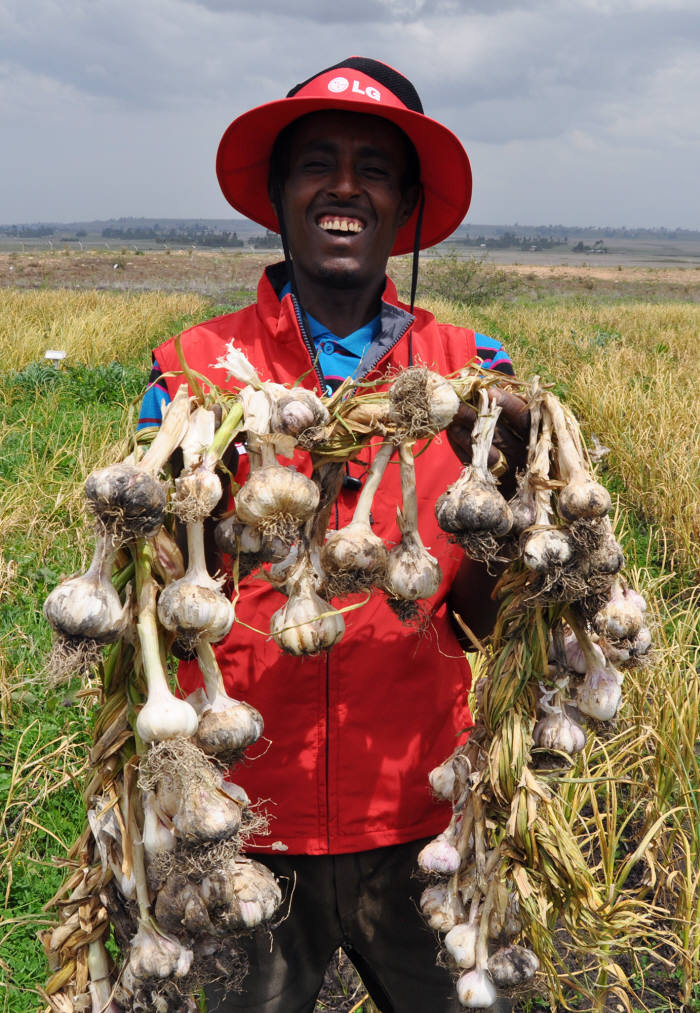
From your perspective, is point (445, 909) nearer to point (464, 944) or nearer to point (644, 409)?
point (464, 944)

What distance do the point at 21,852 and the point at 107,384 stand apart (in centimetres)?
581

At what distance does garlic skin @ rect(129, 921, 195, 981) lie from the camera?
0.99 metres

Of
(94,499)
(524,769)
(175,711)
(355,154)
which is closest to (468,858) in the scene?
(524,769)

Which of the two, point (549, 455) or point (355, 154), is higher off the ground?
point (355, 154)

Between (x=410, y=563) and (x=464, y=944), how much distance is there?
0.57 metres

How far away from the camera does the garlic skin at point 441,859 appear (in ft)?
3.67

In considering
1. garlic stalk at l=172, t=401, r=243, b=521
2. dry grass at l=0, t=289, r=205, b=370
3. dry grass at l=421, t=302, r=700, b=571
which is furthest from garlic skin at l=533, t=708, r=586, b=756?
dry grass at l=0, t=289, r=205, b=370

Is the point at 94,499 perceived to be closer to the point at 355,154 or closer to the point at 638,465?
the point at 355,154

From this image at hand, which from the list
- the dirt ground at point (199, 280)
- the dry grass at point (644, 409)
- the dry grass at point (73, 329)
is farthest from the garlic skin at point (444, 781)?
the dirt ground at point (199, 280)

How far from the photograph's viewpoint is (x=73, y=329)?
9164mm

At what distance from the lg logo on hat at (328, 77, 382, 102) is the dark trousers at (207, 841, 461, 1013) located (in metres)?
1.35

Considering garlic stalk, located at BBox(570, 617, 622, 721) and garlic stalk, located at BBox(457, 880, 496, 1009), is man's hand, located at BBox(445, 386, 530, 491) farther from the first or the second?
garlic stalk, located at BBox(457, 880, 496, 1009)

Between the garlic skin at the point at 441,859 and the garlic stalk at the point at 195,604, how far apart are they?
477 mm

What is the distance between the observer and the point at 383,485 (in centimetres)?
138
